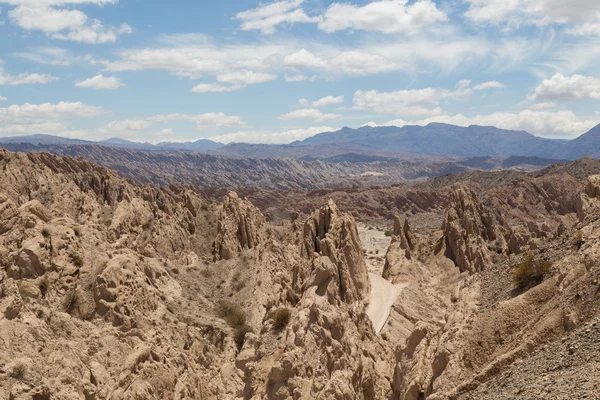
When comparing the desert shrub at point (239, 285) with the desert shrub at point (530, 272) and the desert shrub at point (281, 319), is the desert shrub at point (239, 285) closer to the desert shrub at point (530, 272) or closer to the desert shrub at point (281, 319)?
the desert shrub at point (281, 319)

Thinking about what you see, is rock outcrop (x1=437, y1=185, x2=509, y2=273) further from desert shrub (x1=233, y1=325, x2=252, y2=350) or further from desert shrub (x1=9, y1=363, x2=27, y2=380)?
desert shrub (x1=9, y1=363, x2=27, y2=380)

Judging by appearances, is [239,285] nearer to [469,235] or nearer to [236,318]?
[236,318]

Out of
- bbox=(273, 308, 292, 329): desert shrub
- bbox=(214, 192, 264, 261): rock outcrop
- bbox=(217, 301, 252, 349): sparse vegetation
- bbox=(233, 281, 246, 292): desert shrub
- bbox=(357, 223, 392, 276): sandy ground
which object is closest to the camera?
bbox=(273, 308, 292, 329): desert shrub

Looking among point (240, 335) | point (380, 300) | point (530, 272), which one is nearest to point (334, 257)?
point (380, 300)

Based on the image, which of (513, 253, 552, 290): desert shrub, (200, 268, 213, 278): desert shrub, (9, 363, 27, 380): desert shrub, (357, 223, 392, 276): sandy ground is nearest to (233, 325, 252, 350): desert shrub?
(200, 268, 213, 278): desert shrub

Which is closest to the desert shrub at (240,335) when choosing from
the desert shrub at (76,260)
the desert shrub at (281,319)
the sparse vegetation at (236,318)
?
the sparse vegetation at (236,318)

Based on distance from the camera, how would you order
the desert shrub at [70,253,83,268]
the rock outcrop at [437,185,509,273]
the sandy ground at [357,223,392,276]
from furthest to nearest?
the sandy ground at [357,223,392,276]
the rock outcrop at [437,185,509,273]
the desert shrub at [70,253,83,268]

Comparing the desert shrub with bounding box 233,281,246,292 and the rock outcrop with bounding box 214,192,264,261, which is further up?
the rock outcrop with bounding box 214,192,264,261
